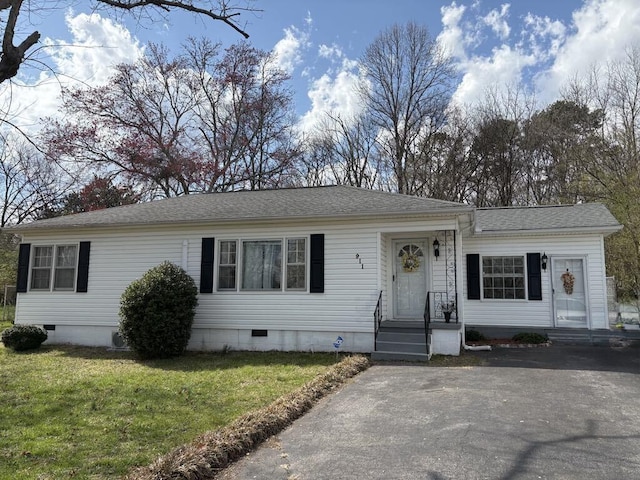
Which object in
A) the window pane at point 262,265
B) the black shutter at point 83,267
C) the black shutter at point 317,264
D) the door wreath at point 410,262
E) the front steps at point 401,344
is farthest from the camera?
the black shutter at point 83,267

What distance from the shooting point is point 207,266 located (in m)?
10.8

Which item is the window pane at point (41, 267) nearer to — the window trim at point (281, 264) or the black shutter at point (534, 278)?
the window trim at point (281, 264)

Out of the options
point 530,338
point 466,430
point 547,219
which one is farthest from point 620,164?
point 466,430

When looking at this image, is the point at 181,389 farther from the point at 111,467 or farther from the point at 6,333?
the point at 6,333

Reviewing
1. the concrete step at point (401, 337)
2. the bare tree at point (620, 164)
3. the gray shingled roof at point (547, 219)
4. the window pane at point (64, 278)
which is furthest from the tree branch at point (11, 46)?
the bare tree at point (620, 164)

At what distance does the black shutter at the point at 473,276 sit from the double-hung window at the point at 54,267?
1048 centimetres

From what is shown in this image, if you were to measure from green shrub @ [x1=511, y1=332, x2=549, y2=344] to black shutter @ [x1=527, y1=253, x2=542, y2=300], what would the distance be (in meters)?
1.17

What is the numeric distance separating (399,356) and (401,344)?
0.29m

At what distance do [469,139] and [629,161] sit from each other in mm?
8762

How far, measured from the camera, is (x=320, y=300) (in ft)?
33.1

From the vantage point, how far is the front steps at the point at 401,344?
898 cm

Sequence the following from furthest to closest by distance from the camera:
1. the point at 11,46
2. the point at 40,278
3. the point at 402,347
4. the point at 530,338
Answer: the point at 40,278
the point at 530,338
the point at 402,347
the point at 11,46

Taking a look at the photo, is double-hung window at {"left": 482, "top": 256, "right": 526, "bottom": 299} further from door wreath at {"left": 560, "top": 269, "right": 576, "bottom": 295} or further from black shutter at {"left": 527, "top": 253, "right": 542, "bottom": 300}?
door wreath at {"left": 560, "top": 269, "right": 576, "bottom": 295}

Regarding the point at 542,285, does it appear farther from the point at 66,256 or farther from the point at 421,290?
the point at 66,256
